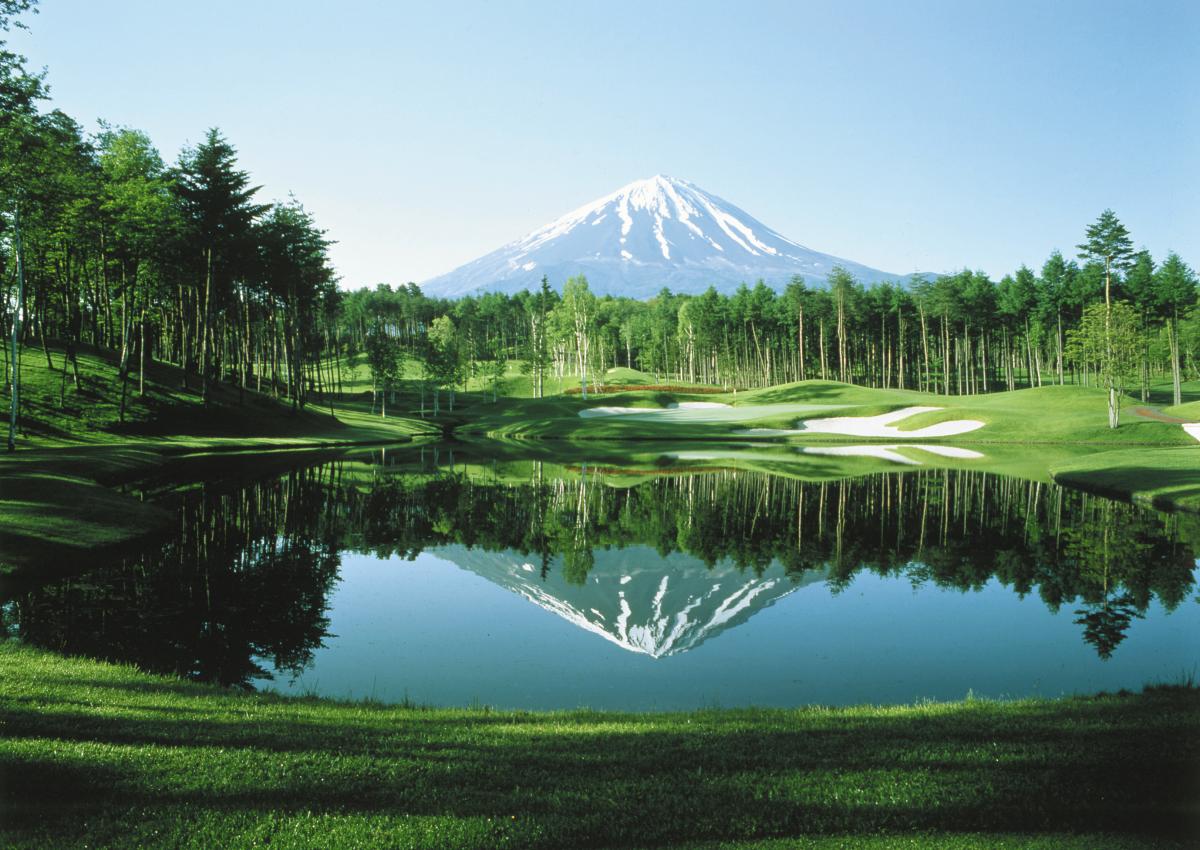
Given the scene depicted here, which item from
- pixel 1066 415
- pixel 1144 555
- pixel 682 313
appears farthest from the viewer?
pixel 682 313

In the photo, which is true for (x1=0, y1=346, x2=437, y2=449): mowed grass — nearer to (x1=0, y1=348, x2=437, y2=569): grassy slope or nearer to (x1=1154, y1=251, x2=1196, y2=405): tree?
(x1=0, y1=348, x2=437, y2=569): grassy slope

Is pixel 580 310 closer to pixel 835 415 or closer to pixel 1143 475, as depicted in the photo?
pixel 835 415

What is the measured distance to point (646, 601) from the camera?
19625 mm

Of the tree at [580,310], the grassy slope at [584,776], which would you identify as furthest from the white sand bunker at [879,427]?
the grassy slope at [584,776]

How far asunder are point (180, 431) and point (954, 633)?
54711 mm

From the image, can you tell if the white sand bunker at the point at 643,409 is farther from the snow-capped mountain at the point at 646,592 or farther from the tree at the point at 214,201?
the snow-capped mountain at the point at 646,592

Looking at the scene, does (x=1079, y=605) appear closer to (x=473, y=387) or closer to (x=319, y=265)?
(x=319, y=265)

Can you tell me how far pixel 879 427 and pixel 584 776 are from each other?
72035 mm

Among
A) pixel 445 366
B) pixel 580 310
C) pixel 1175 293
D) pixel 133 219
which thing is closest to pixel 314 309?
pixel 445 366

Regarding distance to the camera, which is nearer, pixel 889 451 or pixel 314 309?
pixel 889 451

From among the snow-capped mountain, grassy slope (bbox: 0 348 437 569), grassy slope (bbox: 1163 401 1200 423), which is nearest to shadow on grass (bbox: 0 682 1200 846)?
the snow-capped mountain

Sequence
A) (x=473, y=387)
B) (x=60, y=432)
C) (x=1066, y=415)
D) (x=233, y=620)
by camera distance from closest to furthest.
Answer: (x=233, y=620) → (x=60, y=432) → (x=1066, y=415) → (x=473, y=387)

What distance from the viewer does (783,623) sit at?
17.6 metres

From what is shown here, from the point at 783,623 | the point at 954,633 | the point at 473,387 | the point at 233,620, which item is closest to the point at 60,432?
the point at 233,620
